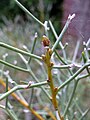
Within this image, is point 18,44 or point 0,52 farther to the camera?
point 18,44

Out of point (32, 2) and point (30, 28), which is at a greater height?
point (32, 2)

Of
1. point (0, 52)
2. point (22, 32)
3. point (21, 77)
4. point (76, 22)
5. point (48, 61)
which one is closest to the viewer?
point (48, 61)

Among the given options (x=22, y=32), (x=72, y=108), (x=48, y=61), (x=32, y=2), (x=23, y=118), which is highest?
(x=32, y=2)

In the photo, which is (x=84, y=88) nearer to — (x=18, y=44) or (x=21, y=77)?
(x=21, y=77)

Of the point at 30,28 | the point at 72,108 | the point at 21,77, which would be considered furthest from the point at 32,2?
the point at 72,108

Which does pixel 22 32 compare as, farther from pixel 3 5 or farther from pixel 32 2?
pixel 3 5

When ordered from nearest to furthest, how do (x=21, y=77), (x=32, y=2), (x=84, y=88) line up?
(x=84, y=88)
(x=21, y=77)
(x=32, y=2)

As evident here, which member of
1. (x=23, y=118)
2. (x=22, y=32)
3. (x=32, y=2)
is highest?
(x=32, y=2)

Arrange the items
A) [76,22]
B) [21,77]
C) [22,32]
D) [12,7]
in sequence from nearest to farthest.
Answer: [76,22] → [21,77] → [22,32] → [12,7]

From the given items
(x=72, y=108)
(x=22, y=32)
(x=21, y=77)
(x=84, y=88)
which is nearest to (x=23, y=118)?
(x=84, y=88)
